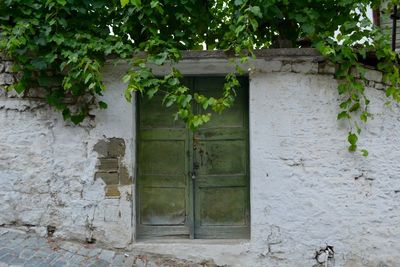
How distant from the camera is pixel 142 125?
4.08 m

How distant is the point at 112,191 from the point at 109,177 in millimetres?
131

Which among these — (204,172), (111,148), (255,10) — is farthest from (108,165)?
(255,10)

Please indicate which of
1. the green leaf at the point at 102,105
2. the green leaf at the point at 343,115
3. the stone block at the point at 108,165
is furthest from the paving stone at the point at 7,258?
the green leaf at the point at 343,115

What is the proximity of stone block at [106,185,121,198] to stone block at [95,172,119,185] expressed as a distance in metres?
0.04

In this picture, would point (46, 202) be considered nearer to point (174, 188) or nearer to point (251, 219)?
point (174, 188)

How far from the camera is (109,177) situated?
390cm

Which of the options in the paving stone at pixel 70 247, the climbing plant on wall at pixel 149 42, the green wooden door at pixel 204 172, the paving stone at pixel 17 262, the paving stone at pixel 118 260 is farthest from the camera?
the green wooden door at pixel 204 172

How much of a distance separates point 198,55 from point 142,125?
87cm

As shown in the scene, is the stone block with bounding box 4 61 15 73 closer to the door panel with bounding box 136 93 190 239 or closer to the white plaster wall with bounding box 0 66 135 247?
the white plaster wall with bounding box 0 66 135 247

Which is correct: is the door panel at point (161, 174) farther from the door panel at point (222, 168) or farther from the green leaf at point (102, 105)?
the green leaf at point (102, 105)

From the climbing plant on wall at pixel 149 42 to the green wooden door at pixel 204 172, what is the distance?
338 mm

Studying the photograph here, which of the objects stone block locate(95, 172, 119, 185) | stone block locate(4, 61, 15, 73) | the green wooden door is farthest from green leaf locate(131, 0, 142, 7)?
stone block locate(95, 172, 119, 185)

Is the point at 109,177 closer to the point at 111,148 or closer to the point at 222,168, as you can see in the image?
the point at 111,148

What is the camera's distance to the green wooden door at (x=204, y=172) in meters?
4.05
